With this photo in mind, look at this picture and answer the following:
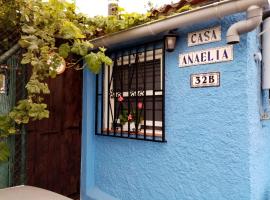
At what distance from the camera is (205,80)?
10.8 feet

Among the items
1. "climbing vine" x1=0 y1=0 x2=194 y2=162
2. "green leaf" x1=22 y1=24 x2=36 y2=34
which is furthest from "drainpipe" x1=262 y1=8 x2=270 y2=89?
"green leaf" x1=22 y1=24 x2=36 y2=34

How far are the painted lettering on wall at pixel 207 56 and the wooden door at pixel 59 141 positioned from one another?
7.69ft

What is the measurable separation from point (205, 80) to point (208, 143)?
0.76 m

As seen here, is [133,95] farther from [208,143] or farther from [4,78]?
[4,78]

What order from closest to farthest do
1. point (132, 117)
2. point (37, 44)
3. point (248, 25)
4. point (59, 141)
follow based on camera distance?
point (248, 25)
point (37, 44)
point (132, 117)
point (59, 141)

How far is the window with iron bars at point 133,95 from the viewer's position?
394cm

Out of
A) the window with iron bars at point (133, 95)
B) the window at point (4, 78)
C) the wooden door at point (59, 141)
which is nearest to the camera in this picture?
the window with iron bars at point (133, 95)

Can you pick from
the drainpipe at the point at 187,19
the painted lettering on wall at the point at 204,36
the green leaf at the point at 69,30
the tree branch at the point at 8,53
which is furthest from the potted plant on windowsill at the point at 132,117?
the tree branch at the point at 8,53

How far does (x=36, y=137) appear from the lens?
179 inches

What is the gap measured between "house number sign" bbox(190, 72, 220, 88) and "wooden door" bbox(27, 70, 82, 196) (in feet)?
8.16

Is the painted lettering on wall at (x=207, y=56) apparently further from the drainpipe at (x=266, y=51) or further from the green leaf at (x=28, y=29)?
the green leaf at (x=28, y=29)

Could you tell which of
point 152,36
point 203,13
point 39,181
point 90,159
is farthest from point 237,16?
point 39,181

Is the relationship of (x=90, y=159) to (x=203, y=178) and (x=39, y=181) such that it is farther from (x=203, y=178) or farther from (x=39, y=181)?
Result: (x=203, y=178)

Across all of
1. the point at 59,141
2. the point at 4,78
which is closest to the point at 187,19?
the point at 4,78
